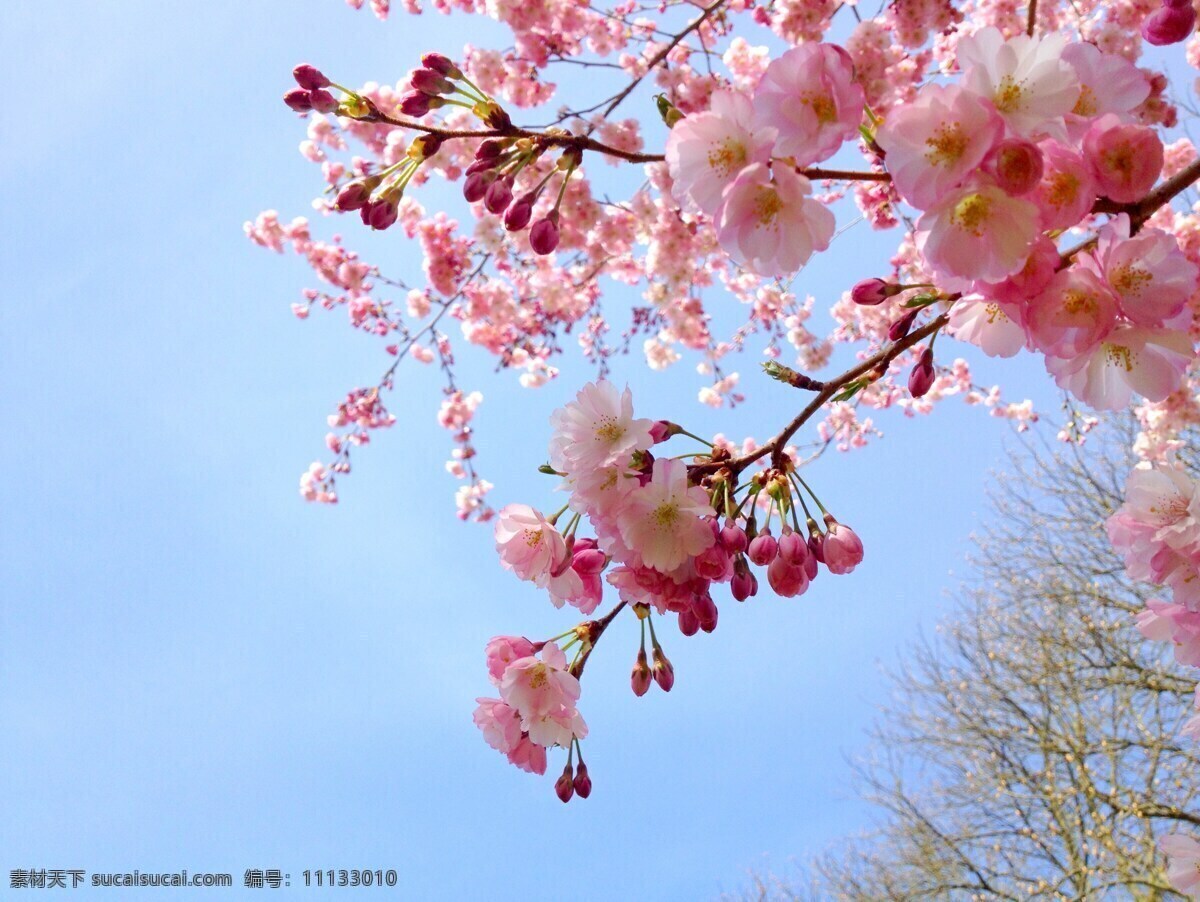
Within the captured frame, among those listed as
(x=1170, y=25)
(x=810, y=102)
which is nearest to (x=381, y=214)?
(x=810, y=102)

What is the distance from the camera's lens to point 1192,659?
138 cm

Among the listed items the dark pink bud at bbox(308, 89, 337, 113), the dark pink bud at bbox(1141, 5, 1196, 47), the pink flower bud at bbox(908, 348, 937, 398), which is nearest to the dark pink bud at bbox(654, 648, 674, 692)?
the pink flower bud at bbox(908, 348, 937, 398)

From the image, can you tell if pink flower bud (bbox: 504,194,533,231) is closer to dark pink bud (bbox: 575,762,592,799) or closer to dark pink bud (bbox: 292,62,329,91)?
dark pink bud (bbox: 292,62,329,91)

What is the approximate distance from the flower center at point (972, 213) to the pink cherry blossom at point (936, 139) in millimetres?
23

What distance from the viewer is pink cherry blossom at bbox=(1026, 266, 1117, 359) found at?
94 centimetres

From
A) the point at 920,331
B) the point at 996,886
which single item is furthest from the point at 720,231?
the point at 996,886

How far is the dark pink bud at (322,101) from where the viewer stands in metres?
1.35

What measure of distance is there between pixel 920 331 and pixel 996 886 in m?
8.78

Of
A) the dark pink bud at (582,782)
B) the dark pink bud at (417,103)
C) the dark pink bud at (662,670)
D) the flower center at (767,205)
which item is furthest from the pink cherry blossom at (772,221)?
the dark pink bud at (582,782)

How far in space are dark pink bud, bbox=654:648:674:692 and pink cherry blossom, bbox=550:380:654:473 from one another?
43 centimetres

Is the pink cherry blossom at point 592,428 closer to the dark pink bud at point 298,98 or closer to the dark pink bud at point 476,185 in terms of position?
the dark pink bud at point 476,185

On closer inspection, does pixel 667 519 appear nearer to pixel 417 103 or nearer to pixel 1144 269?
pixel 1144 269

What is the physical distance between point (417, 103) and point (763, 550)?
0.90m

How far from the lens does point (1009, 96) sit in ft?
2.92
